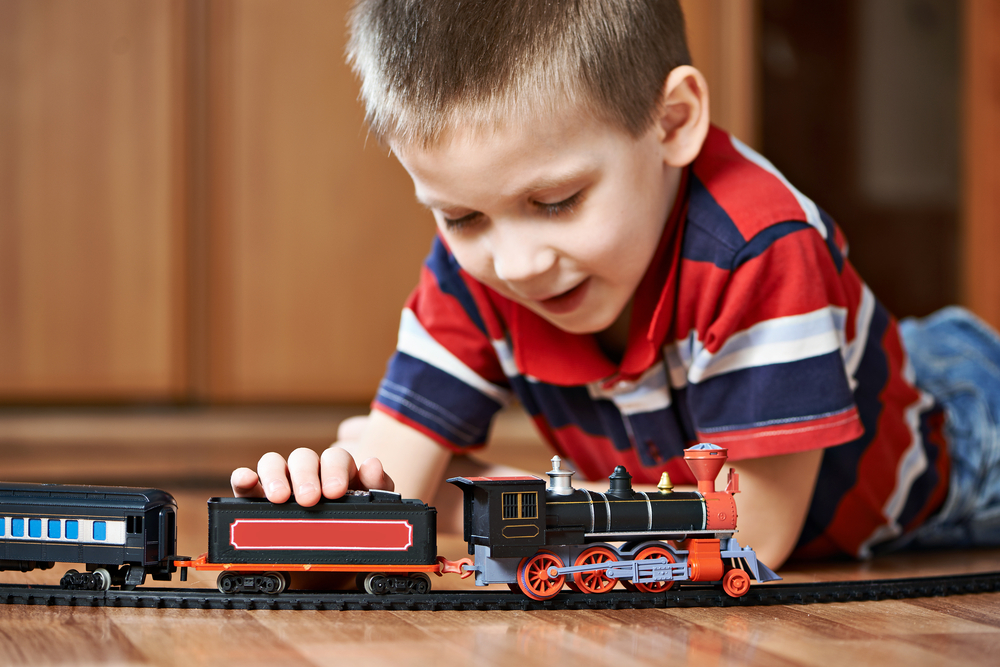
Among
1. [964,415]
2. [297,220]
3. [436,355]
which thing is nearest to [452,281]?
[436,355]

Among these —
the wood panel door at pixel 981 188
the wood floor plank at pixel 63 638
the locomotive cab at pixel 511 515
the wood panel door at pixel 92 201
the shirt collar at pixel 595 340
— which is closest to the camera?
the wood floor plank at pixel 63 638

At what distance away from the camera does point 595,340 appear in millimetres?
935

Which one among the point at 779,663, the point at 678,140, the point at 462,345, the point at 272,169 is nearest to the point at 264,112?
the point at 272,169

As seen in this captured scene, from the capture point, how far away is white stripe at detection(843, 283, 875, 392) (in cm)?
94

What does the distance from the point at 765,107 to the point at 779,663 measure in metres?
2.34

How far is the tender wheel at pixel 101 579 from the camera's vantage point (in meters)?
0.68

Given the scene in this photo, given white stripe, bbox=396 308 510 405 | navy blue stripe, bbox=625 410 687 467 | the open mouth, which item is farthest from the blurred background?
the open mouth

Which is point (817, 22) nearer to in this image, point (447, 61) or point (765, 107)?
point (765, 107)

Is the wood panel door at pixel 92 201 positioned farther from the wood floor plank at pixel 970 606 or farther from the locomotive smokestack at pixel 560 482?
the wood floor plank at pixel 970 606

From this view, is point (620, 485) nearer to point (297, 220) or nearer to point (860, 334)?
point (860, 334)

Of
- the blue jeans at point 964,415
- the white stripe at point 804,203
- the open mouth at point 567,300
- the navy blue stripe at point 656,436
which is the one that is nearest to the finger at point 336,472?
the open mouth at point 567,300

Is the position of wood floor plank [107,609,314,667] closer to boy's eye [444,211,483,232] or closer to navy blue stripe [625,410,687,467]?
boy's eye [444,211,483,232]

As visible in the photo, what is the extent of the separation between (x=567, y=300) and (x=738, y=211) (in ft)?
0.53

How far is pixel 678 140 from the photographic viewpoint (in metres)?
0.84
